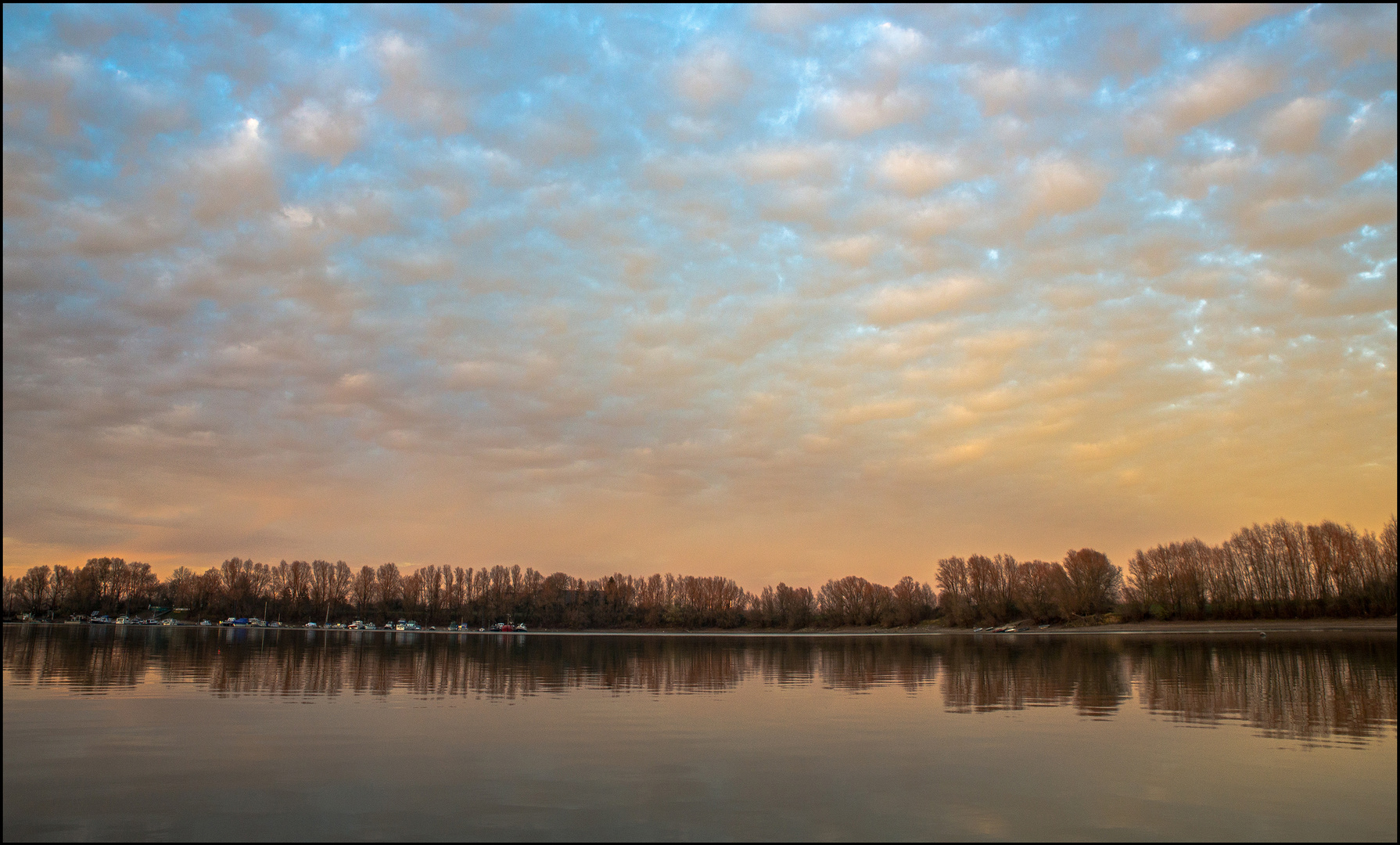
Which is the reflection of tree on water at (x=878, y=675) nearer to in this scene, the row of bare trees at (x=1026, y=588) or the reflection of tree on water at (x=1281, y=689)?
the reflection of tree on water at (x=1281, y=689)

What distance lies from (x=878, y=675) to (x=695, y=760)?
28097 millimetres

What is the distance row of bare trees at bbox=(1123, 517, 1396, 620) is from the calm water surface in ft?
362

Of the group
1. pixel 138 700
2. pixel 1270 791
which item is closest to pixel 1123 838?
pixel 1270 791

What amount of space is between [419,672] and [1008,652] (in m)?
51.3

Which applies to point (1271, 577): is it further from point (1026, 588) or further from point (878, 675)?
point (878, 675)

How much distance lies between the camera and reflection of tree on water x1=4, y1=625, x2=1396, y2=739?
2642 cm

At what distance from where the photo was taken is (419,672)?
41844 mm

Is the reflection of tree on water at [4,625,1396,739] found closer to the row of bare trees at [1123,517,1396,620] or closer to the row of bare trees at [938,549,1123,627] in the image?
the row of bare trees at [1123,517,1396,620]

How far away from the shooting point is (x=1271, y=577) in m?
128

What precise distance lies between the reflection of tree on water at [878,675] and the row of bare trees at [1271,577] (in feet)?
224

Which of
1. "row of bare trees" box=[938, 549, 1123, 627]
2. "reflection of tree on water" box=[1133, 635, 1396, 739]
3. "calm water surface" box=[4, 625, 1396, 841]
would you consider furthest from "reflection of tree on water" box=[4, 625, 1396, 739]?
"row of bare trees" box=[938, 549, 1123, 627]

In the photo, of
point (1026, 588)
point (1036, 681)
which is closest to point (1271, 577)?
point (1026, 588)

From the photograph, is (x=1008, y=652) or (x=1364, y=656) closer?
(x=1364, y=656)

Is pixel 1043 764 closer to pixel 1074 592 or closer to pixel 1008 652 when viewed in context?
pixel 1008 652
